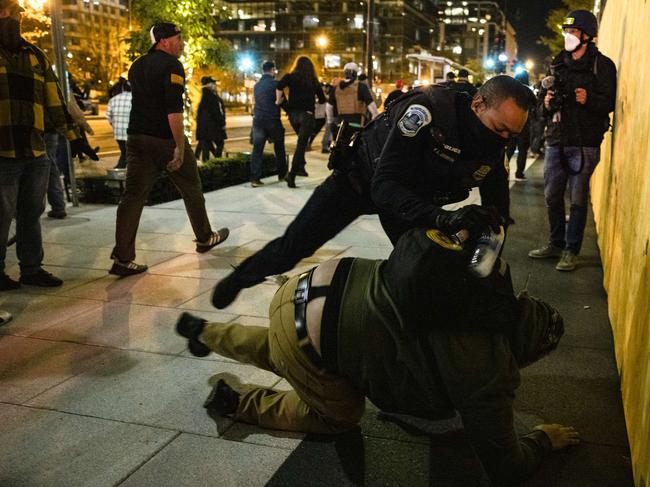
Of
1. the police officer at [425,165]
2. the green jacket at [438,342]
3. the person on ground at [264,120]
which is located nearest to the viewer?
the green jacket at [438,342]

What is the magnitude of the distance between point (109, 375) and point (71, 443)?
692mm

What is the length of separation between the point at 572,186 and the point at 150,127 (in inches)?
137

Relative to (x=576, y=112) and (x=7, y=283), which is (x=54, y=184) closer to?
(x=7, y=283)

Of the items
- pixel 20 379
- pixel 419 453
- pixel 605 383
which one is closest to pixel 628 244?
pixel 605 383

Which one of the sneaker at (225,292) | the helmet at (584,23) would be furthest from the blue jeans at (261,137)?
the sneaker at (225,292)

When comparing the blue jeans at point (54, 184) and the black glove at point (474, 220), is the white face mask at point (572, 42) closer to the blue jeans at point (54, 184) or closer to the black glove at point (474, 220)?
the black glove at point (474, 220)

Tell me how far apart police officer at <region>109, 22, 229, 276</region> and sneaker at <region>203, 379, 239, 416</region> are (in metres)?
2.62

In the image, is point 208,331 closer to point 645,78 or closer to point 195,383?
point 195,383

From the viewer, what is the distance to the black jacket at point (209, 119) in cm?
1238

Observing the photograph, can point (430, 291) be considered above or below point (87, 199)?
above

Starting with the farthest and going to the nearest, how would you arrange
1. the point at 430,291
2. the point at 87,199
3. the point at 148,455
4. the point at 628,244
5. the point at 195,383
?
1. the point at 87,199
2. the point at 628,244
3. the point at 195,383
4. the point at 148,455
5. the point at 430,291

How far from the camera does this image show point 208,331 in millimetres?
2969

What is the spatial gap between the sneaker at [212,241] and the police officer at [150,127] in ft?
2.44

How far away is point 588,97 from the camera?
533 centimetres
